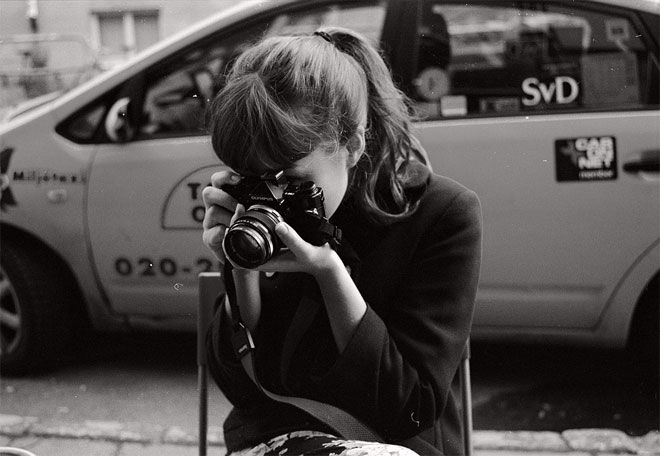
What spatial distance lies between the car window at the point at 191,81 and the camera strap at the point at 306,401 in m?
1.72

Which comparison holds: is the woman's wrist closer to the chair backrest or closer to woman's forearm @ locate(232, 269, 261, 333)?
woman's forearm @ locate(232, 269, 261, 333)

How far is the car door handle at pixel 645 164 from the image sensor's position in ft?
8.93

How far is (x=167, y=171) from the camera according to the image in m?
3.03

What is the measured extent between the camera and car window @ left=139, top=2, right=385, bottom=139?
5.86 feet

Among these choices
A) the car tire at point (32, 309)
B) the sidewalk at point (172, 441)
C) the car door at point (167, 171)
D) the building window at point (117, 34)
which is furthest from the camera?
the building window at point (117, 34)

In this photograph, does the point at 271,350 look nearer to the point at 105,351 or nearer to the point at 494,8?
the point at 494,8

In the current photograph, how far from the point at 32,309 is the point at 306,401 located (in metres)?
2.14

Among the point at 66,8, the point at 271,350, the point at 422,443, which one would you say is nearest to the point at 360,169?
the point at 271,350

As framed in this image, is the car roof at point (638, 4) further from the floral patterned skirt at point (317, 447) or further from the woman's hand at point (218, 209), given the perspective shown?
the floral patterned skirt at point (317, 447)

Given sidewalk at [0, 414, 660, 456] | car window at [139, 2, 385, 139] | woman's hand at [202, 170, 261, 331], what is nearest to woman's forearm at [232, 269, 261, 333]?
woman's hand at [202, 170, 261, 331]

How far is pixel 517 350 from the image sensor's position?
356 centimetres

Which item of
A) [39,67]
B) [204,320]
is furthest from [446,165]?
[39,67]

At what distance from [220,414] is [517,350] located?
1.33 m

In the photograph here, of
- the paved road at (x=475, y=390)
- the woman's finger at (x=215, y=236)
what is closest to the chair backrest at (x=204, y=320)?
the woman's finger at (x=215, y=236)
